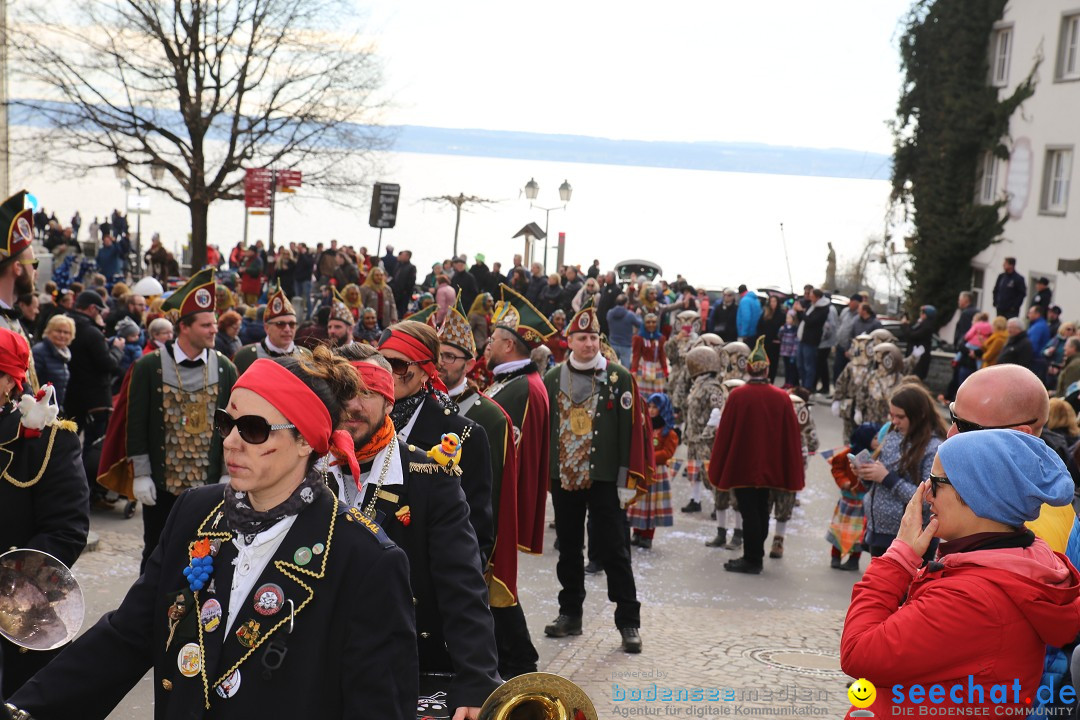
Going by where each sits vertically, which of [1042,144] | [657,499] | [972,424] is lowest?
[657,499]

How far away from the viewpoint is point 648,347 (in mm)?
15484

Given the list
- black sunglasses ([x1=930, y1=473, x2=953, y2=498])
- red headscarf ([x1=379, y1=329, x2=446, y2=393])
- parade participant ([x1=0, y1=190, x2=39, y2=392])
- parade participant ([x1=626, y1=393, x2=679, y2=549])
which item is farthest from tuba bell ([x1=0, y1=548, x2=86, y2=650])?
parade participant ([x1=626, y1=393, x2=679, y2=549])

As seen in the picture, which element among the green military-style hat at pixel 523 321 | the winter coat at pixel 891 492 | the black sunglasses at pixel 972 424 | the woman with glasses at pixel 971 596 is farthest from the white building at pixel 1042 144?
the woman with glasses at pixel 971 596

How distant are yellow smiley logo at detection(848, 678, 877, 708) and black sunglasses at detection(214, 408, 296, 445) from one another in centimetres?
176

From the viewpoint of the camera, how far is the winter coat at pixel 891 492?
7176 millimetres

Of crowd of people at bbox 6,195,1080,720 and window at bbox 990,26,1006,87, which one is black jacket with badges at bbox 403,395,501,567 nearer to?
crowd of people at bbox 6,195,1080,720

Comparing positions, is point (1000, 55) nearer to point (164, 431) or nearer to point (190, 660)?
point (164, 431)

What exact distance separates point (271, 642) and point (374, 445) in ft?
4.24

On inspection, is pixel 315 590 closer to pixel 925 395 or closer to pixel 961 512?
pixel 961 512

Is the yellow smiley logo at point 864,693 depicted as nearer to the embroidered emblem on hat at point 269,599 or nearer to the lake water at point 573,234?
the embroidered emblem on hat at point 269,599

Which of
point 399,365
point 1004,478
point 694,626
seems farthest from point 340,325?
point 1004,478

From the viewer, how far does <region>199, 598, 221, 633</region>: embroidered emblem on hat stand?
289 cm

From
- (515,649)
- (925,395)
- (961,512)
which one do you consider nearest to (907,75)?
(925,395)

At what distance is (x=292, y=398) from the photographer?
3062 millimetres
